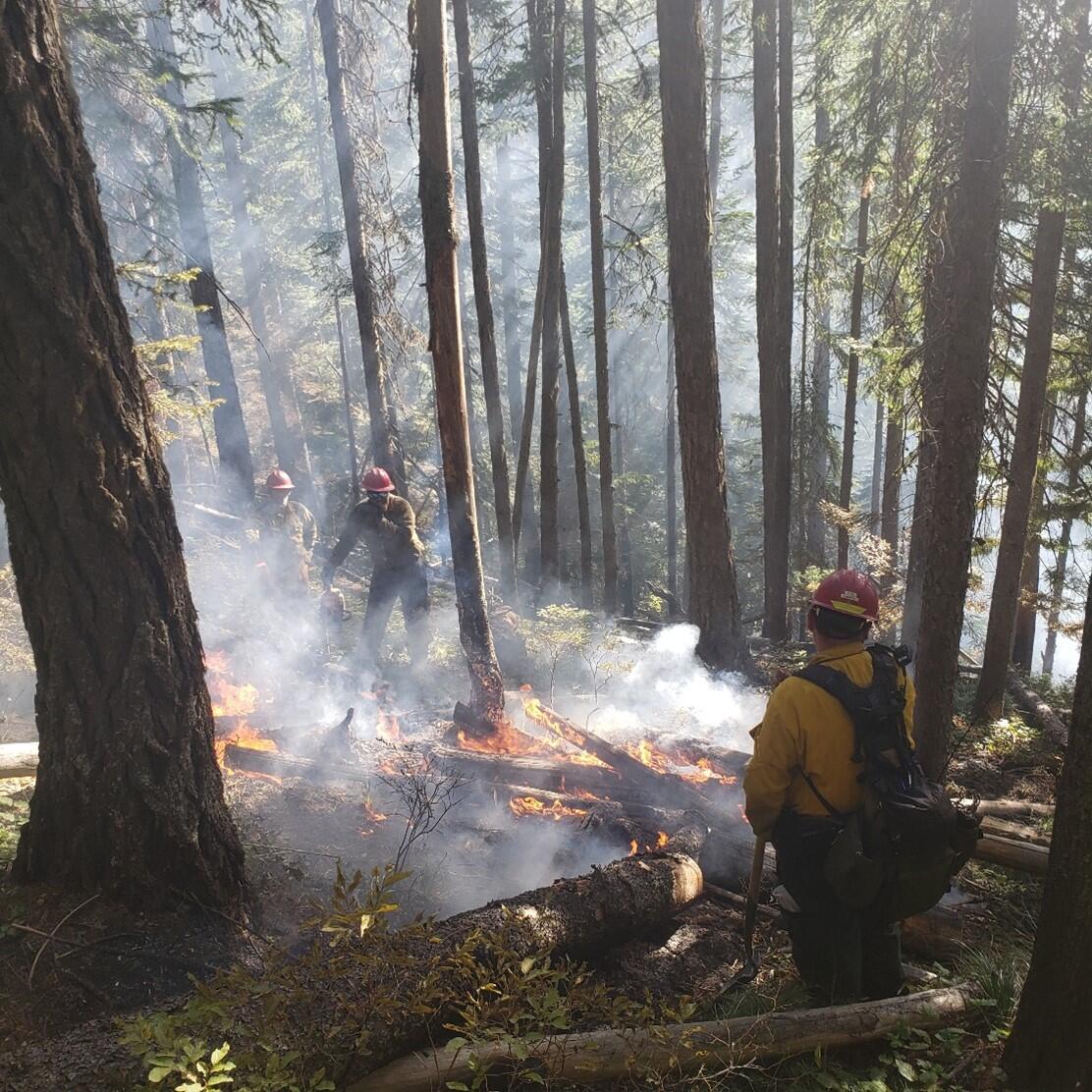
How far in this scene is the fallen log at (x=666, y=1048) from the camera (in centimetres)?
271

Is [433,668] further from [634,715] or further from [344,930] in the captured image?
[344,930]

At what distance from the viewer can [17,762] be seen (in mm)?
5512

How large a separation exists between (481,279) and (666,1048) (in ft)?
40.1

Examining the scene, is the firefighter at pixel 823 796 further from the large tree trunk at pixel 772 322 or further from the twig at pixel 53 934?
the large tree trunk at pixel 772 322

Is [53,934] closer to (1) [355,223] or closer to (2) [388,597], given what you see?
(2) [388,597]

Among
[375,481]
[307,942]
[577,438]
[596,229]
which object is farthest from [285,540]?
[596,229]

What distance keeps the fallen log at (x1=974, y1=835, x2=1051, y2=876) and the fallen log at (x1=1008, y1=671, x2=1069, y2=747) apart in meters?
3.45

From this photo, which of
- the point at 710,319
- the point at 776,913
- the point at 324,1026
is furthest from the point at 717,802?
the point at 710,319

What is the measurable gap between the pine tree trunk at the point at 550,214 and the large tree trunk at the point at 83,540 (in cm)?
1166

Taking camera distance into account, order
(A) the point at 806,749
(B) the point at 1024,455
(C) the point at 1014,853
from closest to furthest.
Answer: (A) the point at 806,749 → (C) the point at 1014,853 → (B) the point at 1024,455

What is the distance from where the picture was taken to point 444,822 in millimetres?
6125

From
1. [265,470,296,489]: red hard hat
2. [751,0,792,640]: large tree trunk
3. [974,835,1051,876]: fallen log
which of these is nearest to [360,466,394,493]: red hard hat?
[265,470,296,489]: red hard hat

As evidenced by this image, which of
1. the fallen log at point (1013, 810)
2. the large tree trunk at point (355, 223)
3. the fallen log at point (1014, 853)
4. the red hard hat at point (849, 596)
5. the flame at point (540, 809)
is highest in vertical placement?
the large tree trunk at point (355, 223)

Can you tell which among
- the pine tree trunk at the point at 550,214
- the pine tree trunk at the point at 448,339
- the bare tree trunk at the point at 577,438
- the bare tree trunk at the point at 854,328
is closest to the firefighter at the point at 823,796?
the pine tree trunk at the point at 448,339
